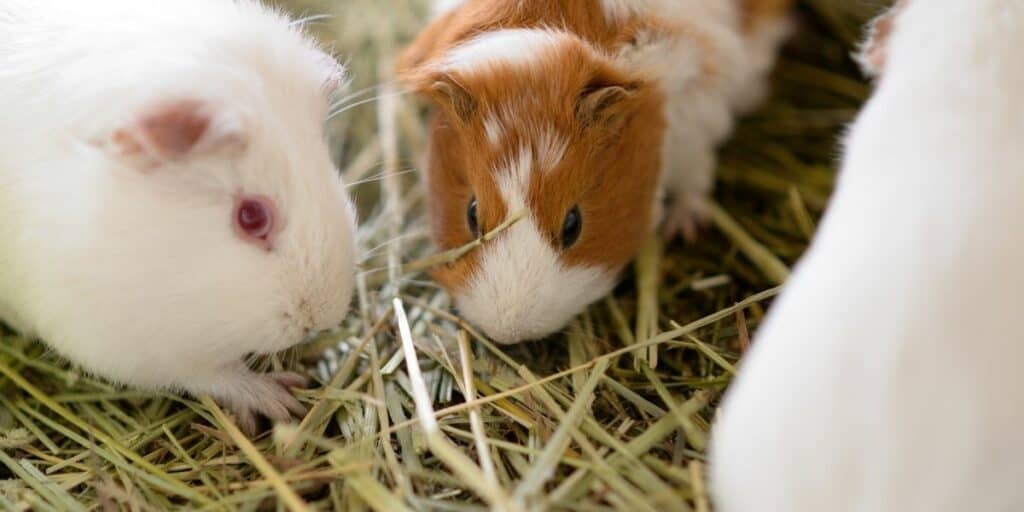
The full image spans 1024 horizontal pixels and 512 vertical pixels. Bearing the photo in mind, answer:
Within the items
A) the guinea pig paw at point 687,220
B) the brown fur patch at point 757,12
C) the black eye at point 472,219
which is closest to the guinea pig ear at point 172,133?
the black eye at point 472,219

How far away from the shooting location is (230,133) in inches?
58.4

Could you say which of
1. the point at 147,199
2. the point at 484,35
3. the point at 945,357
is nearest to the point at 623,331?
the point at 484,35

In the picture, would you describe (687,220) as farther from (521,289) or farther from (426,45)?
(426,45)

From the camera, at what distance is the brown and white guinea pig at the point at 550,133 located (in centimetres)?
178

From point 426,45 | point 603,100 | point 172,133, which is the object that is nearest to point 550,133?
point 603,100

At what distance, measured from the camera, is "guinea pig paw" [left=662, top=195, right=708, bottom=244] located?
230 cm

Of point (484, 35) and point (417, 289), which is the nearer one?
point (484, 35)

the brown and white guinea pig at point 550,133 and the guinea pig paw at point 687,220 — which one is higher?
the brown and white guinea pig at point 550,133

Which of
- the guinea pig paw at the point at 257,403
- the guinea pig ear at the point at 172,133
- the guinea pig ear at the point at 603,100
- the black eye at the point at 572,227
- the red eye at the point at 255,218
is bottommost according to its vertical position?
the guinea pig paw at the point at 257,403

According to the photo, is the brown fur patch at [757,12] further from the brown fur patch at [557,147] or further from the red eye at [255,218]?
the red eye at [255,218]

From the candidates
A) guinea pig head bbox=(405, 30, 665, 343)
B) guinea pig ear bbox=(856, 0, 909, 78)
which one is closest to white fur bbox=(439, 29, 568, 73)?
guinea pig head bbox=(405, 30, 665, 343)

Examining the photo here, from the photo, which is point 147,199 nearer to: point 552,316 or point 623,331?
point 552,316

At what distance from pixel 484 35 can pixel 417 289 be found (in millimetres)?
664

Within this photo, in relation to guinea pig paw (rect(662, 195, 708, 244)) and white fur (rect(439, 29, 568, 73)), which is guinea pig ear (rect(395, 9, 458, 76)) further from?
guinea pig paw (rect(662, 195, 708, 244))
